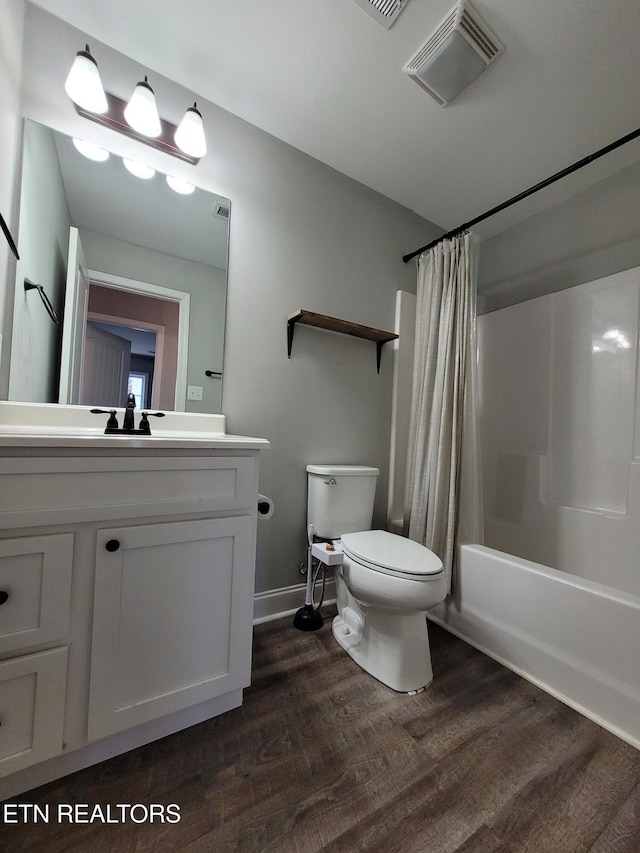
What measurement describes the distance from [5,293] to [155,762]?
1450mm

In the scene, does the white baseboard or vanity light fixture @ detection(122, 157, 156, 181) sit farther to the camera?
the white baseboard

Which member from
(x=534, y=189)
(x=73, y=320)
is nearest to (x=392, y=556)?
(x=73, y=320)

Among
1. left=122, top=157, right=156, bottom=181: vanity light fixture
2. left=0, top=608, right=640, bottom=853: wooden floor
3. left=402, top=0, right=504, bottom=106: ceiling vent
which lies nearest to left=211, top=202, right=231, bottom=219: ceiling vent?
left=122, top=157, right=156, bottom=181: vanity light fixture

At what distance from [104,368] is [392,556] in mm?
1292

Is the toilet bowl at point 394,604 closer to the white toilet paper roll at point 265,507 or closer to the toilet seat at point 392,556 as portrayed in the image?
the toilet seat at point 392,556

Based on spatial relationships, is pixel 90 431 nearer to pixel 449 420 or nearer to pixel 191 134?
pixel 191 134

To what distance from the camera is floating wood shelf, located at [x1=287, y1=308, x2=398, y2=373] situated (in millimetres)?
1594

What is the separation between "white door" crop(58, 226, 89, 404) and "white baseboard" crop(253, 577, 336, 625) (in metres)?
1.15

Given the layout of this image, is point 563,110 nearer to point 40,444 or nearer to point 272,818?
point 40,444

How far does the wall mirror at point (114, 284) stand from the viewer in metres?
1.15

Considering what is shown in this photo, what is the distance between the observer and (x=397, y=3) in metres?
1.10

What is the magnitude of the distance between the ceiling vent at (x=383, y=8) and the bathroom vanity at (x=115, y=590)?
1.50 metres

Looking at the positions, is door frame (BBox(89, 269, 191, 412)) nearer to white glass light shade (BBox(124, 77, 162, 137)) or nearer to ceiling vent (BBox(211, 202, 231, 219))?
ceiling vent (BBox(211, 202, 231, 219))

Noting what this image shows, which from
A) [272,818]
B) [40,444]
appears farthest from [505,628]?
[40,444]
